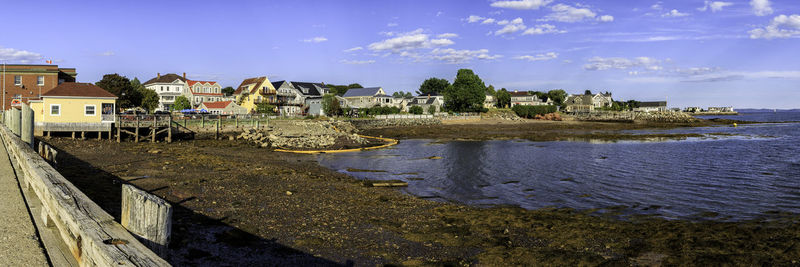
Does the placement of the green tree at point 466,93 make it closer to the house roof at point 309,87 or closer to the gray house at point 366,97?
the gray house at point 366,97

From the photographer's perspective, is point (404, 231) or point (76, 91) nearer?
point (404, 231)

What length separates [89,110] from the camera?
3809 centimetres

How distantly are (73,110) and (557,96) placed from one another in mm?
155965

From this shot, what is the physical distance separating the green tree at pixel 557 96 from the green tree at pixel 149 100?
13293 cm

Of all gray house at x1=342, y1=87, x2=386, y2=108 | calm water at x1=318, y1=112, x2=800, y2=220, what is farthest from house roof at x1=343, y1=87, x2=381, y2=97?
calm water at x1=318, y1=112, x2=800, y2=220

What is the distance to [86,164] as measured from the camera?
21844 mm

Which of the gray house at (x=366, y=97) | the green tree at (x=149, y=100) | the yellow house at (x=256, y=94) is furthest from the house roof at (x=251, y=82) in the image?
the gray house at (x=366, y=97)

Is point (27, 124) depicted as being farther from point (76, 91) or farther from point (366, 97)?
point (366, 97)

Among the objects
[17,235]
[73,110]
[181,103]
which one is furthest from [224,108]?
[17,235]

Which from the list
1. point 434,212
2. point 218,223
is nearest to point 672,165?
point 434,212

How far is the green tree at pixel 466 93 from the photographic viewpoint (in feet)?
372

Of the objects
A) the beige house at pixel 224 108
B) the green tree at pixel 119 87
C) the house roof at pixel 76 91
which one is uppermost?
the green tree at pixel 119 87

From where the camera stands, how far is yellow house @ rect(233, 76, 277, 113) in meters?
93.2

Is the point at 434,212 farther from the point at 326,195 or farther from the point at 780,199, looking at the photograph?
Answer: the point at 780,199
